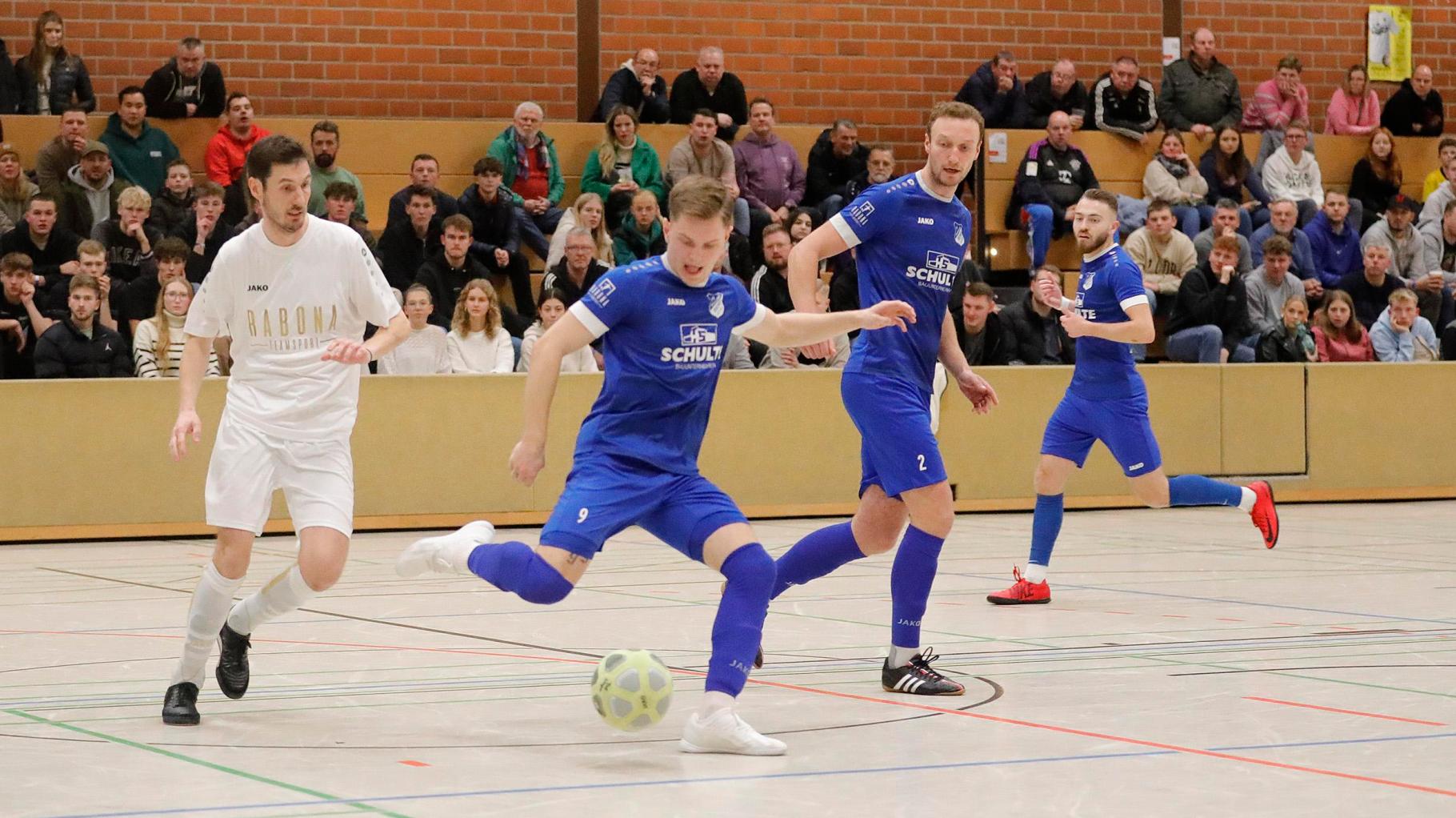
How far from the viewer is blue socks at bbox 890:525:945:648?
20.8ft

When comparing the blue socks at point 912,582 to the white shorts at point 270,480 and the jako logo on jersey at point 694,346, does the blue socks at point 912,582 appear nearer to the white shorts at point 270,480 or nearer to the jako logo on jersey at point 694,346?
the jako logo on jersey at point 694,346

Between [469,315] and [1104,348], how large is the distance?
5.75 m

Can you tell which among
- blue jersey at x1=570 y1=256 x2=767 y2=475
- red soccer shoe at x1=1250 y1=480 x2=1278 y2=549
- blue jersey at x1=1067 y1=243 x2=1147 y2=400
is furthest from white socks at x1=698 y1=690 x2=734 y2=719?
red soccer shoe at x1=1250 y1=480 x2=1278 y2=549

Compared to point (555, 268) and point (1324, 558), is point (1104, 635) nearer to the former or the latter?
point (1324, 558)

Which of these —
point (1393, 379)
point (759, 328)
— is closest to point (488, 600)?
point (759, 328)

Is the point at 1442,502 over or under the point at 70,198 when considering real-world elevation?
under

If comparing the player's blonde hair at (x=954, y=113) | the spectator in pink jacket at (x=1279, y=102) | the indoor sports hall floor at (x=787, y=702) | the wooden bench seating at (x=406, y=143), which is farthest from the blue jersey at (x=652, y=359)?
the spectator in pink jacket at (x=1279, y=102)

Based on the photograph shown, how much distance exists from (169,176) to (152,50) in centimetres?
355

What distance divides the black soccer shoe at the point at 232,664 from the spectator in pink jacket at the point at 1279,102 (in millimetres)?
15613

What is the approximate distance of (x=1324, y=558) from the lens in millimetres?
10961

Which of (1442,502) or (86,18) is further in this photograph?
(86,18)

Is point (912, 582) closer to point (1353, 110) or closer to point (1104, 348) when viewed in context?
point (1104, 348)

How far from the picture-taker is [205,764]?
16.1 feet

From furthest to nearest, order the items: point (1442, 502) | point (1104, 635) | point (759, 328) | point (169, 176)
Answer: point (1442, 502), point (169, 176), point (1104, 635), point (759, 328)
